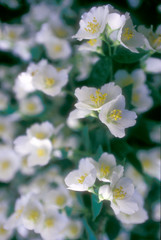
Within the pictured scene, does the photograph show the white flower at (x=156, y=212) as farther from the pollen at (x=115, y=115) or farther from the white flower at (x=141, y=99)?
the pollen at (x=115, y=115)

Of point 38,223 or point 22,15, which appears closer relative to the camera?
point 38,223

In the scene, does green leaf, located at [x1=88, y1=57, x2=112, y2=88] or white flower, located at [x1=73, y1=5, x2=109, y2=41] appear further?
green leaf, located at [x1=88, y1=57, x2=112, y2=88]

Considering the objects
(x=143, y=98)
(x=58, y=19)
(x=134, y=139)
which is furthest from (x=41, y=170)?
(x=58, y=19)

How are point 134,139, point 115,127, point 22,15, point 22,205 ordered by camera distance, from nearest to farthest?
point 115,127, point 22,205, point 134,139, point 22,15

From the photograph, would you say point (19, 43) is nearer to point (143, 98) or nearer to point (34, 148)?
point (34, 148)

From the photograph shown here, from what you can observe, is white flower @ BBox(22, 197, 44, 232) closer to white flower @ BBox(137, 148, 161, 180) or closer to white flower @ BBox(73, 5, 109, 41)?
white flower @ BBox(137, 148, 161, 180)

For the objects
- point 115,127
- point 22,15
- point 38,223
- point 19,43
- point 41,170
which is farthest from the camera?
point 22,15

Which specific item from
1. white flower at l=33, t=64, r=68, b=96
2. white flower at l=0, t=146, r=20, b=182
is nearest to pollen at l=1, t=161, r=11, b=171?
white flower at l=0, t=146, r=20, b=182
